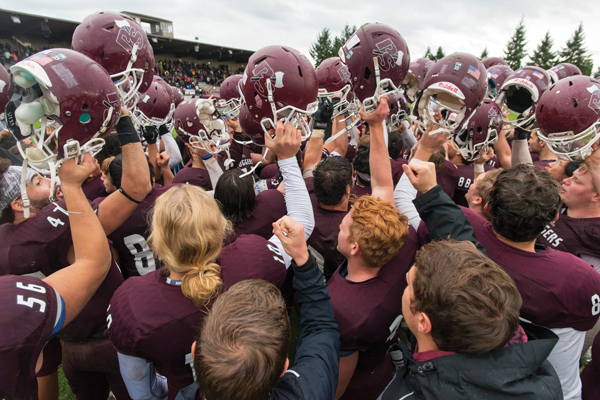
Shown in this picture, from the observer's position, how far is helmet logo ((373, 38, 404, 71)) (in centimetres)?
232

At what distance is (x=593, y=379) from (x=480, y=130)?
101 inches

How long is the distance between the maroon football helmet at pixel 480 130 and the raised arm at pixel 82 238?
3.54 metres

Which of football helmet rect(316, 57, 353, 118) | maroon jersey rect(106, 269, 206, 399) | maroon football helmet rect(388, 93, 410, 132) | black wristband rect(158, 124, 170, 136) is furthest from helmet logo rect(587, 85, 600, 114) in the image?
black wristband rect(158, 124, 170, 136)

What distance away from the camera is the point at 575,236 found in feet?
8.74

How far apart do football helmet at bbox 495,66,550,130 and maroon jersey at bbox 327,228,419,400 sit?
96.0 inches

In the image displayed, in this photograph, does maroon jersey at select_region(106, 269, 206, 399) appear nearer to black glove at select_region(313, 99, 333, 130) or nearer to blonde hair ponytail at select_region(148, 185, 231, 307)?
blonde hair ponytail at select_region(148, 185, 231, 307)

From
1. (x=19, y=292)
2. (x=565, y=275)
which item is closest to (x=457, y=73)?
(x=565, y=275)

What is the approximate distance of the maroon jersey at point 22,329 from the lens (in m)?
1.22

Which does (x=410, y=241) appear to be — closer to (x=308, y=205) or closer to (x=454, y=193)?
(x=308, y=205)

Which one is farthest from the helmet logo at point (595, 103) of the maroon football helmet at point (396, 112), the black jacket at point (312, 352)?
the black jacket at point (312, 352)

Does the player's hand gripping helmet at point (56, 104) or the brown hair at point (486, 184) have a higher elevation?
the player's hand gripping helmet at point (56, 104)

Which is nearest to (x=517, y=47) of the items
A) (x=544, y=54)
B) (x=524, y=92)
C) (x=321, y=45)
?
(x=544, y=54)

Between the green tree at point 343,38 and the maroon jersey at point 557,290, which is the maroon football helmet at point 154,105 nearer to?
the maroon jersey at point 557,290

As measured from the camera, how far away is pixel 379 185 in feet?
7.69
